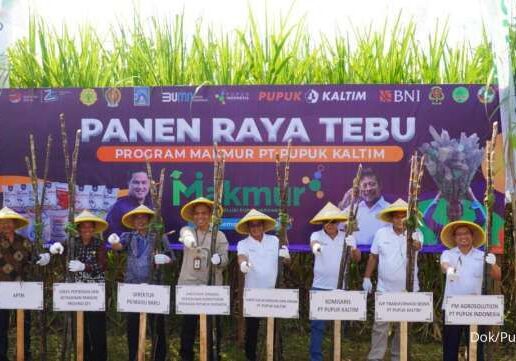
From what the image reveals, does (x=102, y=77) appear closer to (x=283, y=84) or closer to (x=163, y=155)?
(x=163, y=155)

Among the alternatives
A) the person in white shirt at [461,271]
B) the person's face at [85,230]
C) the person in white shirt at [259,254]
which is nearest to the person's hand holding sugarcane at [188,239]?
the person in white shirt at [259,254]

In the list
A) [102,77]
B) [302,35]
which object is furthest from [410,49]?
[102,77]

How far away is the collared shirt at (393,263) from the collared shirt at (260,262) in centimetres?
81

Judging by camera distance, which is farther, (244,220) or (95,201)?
(95,201)


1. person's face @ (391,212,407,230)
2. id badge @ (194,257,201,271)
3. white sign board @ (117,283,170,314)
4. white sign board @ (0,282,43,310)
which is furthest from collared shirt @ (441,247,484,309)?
white sign board @ (0,282,43,310)

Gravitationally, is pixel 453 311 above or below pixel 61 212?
below

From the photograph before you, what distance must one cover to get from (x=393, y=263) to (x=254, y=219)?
1099 millimetres

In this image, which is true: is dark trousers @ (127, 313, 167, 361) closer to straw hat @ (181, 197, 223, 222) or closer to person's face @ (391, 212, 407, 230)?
straw hat @ (181, 197, 223, 222)

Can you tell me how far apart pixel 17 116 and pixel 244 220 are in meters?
2.39

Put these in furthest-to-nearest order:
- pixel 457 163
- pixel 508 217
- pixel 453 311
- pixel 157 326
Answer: pixel 508 217 → pixel 457 163 → pixel 157 326 → pixel 453 311

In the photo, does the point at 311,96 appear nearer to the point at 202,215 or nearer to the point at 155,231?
the point at 202,215

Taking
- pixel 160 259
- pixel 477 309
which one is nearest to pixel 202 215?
pixel 160 259

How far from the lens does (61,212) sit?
6.62 metres

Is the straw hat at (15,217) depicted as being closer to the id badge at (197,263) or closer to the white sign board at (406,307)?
the id badge at (197,263)
